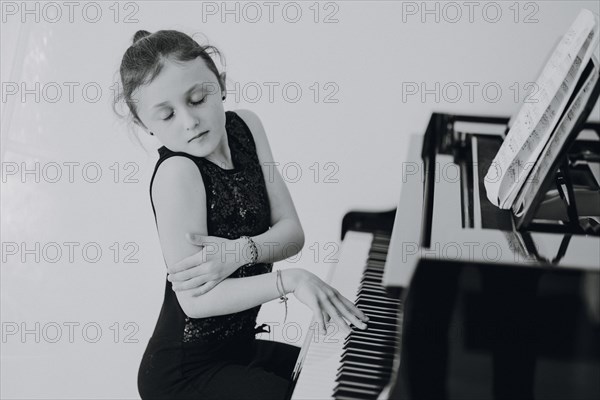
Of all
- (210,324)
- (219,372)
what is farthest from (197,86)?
(219,372)

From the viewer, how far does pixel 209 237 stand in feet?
5.53

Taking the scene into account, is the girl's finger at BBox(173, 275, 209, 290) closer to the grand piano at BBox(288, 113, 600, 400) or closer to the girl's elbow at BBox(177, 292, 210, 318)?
the girl's elbow at BBox(177, 292, 210, 318)

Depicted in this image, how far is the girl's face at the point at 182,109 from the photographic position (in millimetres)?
1742

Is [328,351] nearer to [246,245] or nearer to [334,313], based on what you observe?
[334,313]

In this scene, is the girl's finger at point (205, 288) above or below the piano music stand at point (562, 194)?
below

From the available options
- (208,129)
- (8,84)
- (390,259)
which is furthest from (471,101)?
(8,84)

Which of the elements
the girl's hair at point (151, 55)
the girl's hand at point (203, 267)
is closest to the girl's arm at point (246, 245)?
the girl's hand at point (203, 267)

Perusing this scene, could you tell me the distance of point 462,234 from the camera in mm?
1377

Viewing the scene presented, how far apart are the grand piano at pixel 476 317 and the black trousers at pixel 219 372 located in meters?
0.16

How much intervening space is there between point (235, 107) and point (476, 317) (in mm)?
1293

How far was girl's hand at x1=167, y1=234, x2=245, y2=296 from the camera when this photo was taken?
1671 millimetres

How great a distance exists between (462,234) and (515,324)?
21cm

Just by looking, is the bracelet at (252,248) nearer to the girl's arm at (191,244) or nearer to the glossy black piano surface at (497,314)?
the girl's arm at (191,244)

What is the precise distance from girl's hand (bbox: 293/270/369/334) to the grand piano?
1.1 inches
